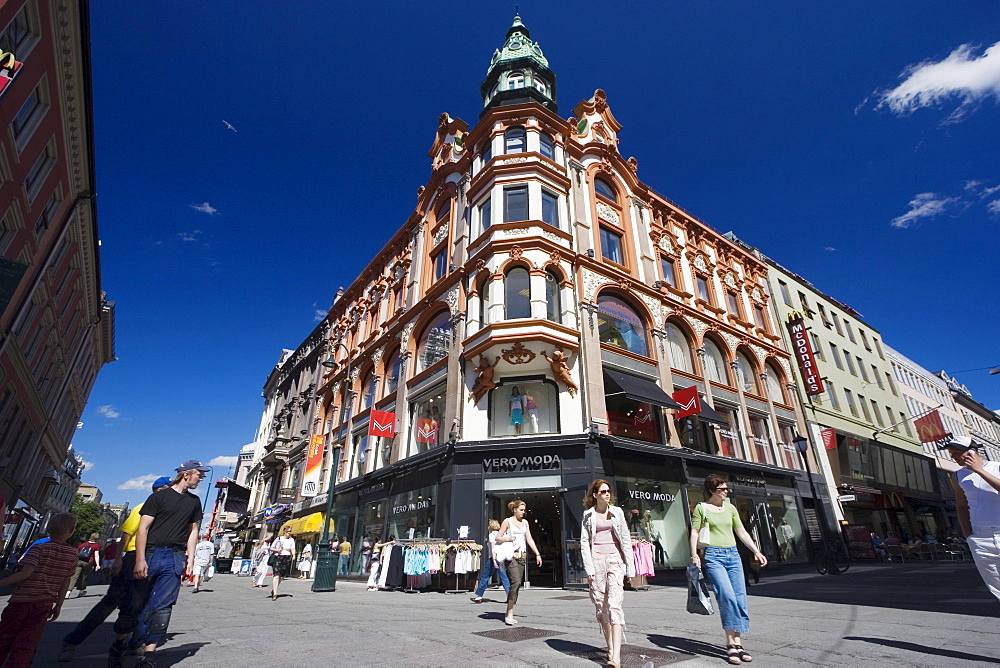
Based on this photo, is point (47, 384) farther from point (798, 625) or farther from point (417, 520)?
point (798, 625)

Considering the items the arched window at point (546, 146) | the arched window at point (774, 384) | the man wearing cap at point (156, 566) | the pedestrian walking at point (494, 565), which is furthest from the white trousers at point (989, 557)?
the arched window at point (774, 384)

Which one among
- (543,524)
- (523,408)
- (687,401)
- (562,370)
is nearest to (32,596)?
(523,408)

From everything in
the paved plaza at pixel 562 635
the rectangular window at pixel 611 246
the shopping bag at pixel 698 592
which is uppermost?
the rectangular window at pixel 611 246

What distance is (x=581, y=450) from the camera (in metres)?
15.2

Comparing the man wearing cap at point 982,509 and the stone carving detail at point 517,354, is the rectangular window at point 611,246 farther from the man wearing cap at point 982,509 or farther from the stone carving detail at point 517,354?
the man wearing cap at point 982,509

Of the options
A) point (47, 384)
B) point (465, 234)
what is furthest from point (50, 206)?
point (465, 234)

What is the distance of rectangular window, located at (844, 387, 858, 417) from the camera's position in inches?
1143

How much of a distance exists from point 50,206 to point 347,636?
71.6 feet

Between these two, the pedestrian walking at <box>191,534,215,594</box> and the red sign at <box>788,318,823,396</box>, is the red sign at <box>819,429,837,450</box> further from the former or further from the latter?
the pedestrian walking at <box>191,534,215,594</box>

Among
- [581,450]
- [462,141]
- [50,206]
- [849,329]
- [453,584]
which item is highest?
[462,141]

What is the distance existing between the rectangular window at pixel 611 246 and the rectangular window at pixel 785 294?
1525 cm

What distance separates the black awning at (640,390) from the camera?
1652cm

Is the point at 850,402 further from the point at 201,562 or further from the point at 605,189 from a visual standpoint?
the point at 201,562

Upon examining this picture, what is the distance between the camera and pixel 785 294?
30.9 metres
